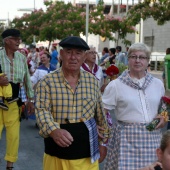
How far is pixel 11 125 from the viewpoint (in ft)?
19.2

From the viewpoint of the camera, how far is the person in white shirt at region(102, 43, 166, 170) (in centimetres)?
422

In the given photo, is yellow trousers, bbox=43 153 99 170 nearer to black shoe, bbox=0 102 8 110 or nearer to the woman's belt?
the woman's belt

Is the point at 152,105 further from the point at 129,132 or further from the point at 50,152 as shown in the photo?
the point at 50,152

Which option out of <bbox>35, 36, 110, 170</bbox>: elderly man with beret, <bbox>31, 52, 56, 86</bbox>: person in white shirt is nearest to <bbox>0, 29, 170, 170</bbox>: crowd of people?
<bbox>35, 36, 110, 170</bbox>: elderly man with beret

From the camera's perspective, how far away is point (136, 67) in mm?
4352

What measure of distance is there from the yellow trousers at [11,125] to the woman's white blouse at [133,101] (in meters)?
1.82

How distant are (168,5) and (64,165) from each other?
44.3 feet

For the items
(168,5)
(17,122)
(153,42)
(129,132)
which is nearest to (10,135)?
(17,122)

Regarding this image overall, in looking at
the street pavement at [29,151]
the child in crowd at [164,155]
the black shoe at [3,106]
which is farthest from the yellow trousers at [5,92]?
the child in crowd at [164,155]

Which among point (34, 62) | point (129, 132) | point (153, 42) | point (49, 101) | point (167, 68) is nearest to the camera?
point (49, 101)

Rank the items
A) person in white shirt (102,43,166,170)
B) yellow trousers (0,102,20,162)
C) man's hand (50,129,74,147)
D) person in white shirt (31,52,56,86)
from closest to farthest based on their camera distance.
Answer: man's hand (50,129,74,147) < person in white shirt (102,43,166,170) < yellow trousers (0,102,20,162) < person in white shirt (31,52,56,86)

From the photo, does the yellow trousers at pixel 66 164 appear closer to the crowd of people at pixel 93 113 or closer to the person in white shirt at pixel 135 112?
the crowd of people at pixel 93 113

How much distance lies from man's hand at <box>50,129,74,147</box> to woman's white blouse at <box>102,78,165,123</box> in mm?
1012

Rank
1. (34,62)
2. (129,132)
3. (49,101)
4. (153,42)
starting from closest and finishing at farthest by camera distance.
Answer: (49,101)
(129,132)
(34,62)
(153,42)
